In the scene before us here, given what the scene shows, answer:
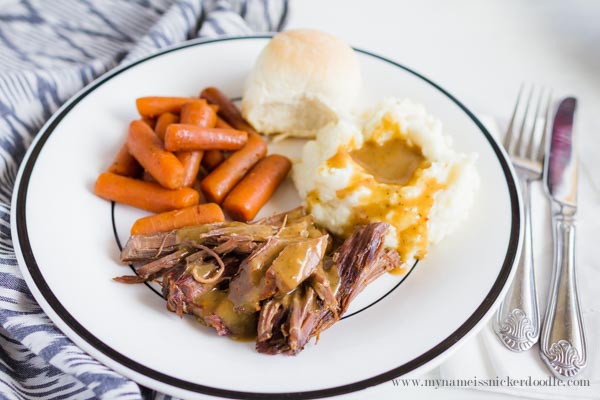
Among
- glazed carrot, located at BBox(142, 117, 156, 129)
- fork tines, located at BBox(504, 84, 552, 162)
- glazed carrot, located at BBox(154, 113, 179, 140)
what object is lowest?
glazed carrot, located at BBox(142, 117, 156, 129)

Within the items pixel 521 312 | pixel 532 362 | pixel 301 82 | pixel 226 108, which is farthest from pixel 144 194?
pixel 532 362

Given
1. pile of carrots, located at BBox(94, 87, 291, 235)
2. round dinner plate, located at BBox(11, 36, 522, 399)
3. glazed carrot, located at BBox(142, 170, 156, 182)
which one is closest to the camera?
round dinner plate, located at BBox(11, 36, 522, 399)

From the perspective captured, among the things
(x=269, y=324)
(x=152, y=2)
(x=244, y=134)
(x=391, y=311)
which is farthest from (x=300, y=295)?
(x=152, y=2)

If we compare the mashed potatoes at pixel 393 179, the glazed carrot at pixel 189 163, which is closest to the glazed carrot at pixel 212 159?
the glazed carrot at pixel 189 163

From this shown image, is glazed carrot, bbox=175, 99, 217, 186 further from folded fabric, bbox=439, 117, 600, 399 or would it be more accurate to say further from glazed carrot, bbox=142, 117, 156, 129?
folded fabric, bbox=439, 117, 600, 399

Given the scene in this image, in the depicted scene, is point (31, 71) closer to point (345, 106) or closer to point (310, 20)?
point (345, 106)

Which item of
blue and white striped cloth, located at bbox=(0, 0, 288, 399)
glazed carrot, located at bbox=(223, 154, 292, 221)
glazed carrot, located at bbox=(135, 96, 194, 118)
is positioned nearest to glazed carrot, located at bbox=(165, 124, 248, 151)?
glazed carrot, located at bbox=(223, 154, 292, 221)

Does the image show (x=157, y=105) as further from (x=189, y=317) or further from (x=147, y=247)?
(x=189, y=317)
